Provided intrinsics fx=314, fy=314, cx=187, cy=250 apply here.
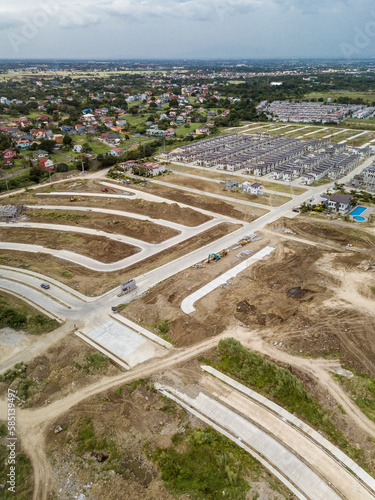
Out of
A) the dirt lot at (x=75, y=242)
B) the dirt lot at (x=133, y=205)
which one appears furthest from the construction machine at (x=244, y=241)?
the dirt lot at (x=75, y=242)

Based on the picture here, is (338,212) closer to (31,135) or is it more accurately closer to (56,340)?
(56,340)

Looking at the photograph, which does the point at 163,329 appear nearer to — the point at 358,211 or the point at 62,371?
the point at 62,371

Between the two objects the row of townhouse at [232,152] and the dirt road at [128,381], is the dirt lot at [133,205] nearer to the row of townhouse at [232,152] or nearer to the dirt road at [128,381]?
the dirt road at [128,381]

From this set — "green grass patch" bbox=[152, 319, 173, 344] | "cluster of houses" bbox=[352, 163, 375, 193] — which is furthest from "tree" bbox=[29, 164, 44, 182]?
"cluster of houses" bbox=[352, 163, 375, 193]

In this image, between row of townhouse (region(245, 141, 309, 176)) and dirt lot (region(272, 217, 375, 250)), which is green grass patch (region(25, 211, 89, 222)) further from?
row of townhouse (region(245, 141, 309, 176))

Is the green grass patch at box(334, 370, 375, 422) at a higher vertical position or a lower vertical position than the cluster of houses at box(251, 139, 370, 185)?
lower

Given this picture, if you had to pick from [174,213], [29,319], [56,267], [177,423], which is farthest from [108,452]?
[174,213]
